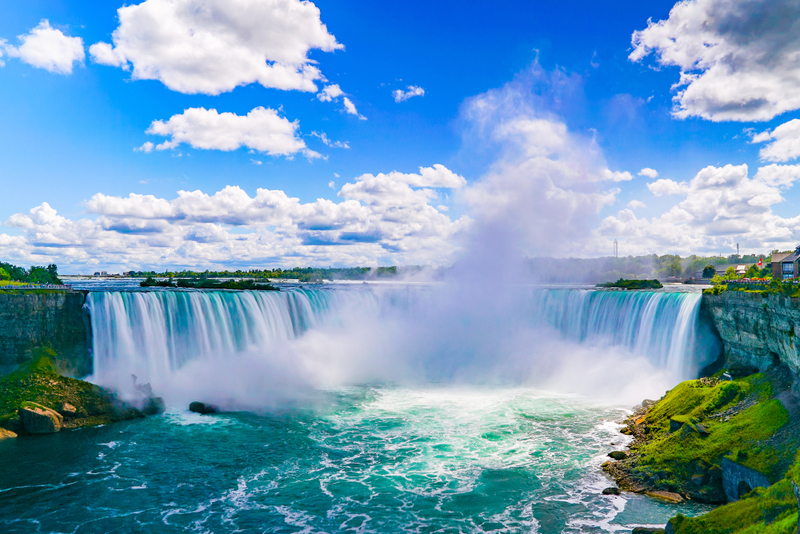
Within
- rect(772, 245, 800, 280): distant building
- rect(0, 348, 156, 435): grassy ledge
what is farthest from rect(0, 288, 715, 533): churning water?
rect(772, 245, 800, 280): distant building

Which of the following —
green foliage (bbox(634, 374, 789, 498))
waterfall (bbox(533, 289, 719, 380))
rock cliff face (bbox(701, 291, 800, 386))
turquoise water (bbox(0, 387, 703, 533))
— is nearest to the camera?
turquoise water (bbox(0, 387, 703, 533))

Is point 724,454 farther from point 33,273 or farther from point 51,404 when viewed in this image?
point 33,273

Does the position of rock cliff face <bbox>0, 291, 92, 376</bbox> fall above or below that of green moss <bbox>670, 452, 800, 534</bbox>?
above

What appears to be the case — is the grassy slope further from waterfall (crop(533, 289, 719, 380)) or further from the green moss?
waterfall (crop(533, 289, 719, 380))

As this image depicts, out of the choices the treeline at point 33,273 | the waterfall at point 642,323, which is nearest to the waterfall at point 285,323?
the waterfall at point 642,323

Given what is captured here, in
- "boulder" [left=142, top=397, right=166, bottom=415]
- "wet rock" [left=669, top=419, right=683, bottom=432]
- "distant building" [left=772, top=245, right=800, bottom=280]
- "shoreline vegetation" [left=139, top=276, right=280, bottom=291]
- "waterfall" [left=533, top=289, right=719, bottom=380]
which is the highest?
"distant building" [left=772, top=245, right=800, bottom=280]
